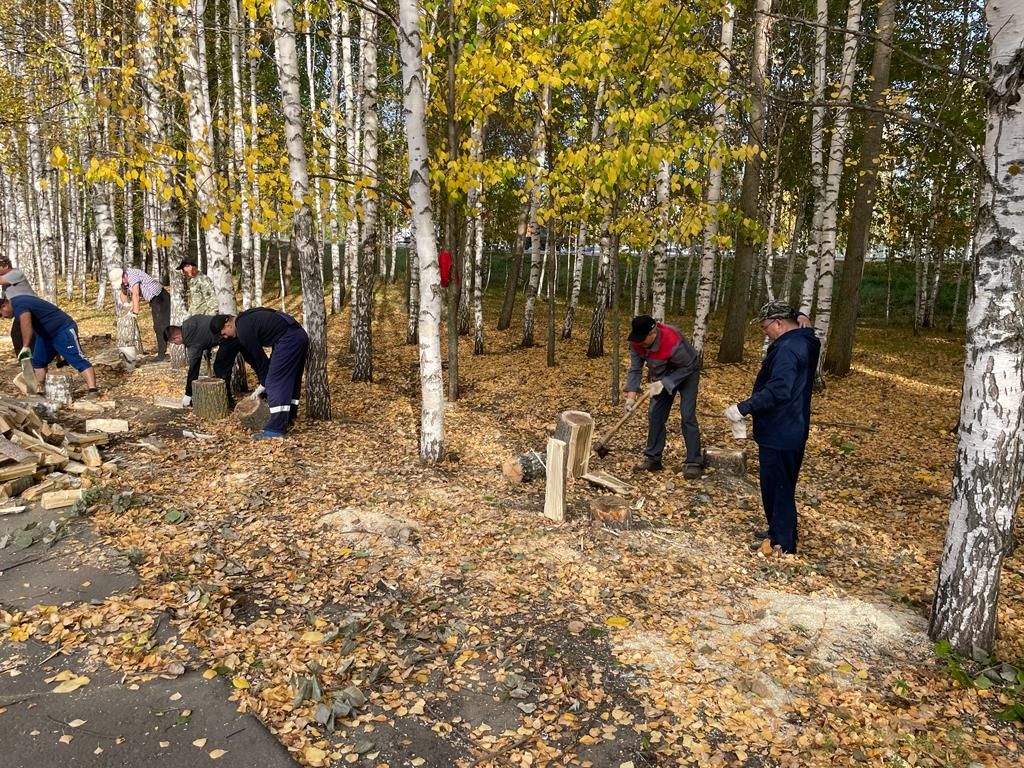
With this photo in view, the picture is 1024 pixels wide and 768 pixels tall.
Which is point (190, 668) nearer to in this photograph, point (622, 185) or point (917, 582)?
point (917, 582)

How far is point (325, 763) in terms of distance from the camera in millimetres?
2814

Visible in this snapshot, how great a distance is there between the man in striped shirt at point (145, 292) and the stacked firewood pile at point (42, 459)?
190 inches

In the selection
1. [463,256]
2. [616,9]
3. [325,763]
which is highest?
[616,9]

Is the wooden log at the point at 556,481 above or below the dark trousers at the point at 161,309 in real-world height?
below

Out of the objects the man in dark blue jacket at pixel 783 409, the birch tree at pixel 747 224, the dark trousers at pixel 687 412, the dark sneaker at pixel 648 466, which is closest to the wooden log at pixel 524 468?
the dark sneaker at pixel 648 466

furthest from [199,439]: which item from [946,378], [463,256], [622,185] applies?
[946,378]

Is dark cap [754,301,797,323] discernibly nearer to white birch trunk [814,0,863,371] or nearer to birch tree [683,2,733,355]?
white birch trunk [814,0,863,371]

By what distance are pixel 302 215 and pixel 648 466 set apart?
5.10 metres

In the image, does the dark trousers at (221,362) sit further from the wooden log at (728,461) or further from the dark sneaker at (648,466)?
the wooden log at (728,461)

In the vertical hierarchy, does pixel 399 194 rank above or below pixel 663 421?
→ above

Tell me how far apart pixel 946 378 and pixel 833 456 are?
6.64 metres

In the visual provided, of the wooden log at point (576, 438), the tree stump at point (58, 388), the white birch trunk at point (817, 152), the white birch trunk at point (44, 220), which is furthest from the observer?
the white birch trunk at point (44, 220)

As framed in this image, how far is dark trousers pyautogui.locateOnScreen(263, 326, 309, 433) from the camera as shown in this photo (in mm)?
7363

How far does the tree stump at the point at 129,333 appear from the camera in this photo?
11.8m
